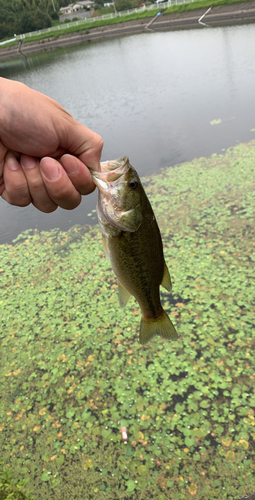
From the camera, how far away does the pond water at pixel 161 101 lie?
346 inches

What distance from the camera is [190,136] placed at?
A: 32.4ft

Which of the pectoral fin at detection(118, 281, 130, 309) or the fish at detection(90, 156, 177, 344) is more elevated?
the fish at detection(90, 156, 177, 344)

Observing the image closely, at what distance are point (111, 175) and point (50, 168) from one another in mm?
361

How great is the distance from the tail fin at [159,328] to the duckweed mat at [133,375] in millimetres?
1671

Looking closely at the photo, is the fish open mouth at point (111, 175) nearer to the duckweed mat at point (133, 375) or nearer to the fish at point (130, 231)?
the fish at point (130, 231)

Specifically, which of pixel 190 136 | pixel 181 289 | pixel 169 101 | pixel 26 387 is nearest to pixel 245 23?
pixel 169 101

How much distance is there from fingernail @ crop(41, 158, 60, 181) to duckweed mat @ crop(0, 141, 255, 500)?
274 cm

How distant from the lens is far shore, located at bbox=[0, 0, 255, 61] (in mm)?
25823

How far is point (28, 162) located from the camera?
1.94 metres

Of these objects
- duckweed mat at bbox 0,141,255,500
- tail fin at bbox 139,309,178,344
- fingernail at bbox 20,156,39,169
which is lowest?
duckweed mat at bbox 0,141,255,500

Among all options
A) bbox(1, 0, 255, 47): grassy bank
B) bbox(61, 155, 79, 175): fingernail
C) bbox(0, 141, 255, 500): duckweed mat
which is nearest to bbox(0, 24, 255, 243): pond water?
bbox(0, 141, 255, 500): duckweed mat

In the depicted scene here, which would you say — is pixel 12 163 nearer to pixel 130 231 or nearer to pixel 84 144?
pixel 84 144

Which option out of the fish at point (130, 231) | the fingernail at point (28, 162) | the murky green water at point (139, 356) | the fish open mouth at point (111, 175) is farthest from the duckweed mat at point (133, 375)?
the fingernail at point (28, 162)

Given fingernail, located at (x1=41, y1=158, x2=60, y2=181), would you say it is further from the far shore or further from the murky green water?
the far shore
